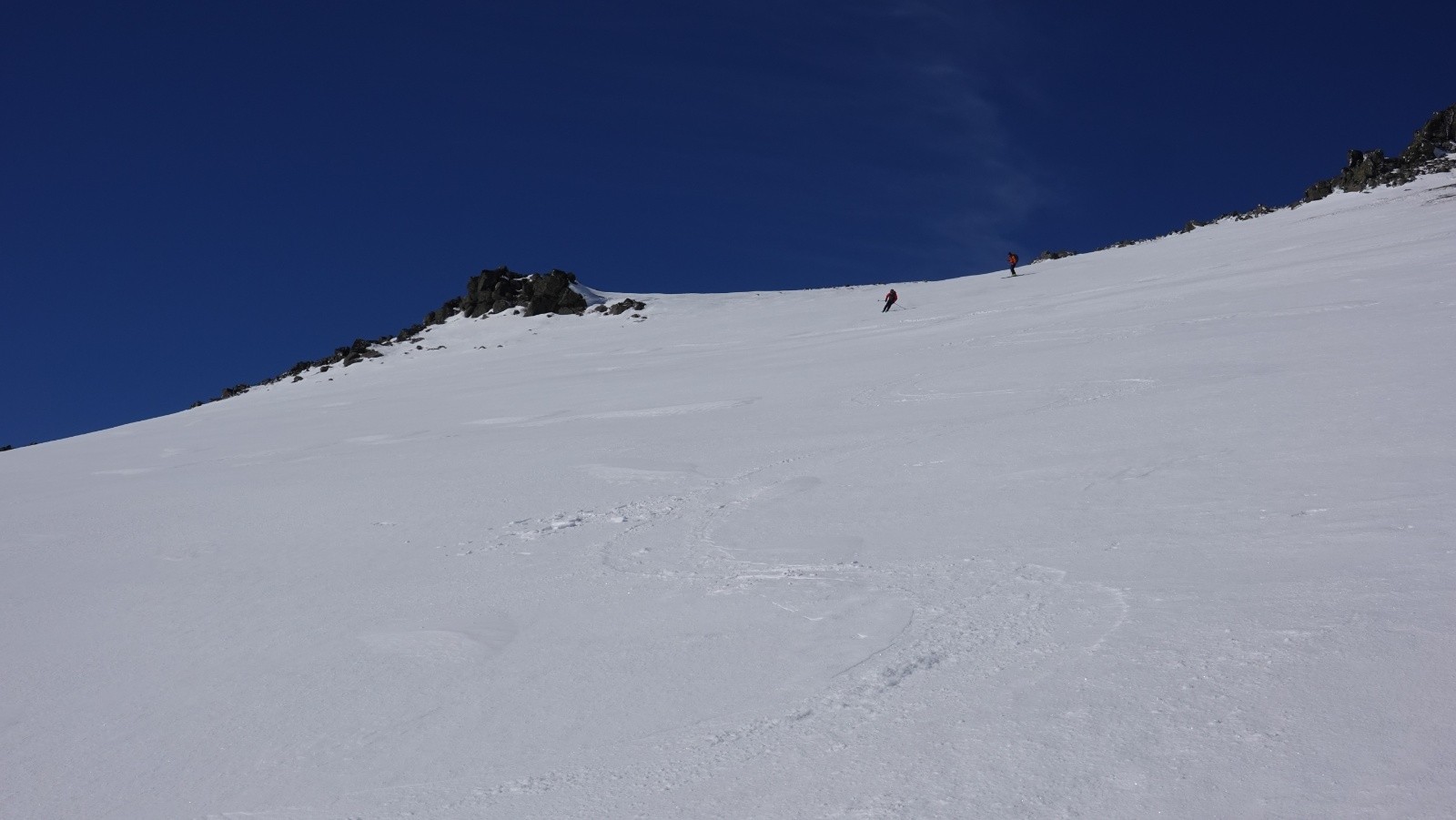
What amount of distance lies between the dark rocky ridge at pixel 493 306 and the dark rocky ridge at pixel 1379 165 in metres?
19.0

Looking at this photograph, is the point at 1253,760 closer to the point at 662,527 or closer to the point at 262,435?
the point at 662,527

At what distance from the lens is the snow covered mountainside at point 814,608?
3.69 metres

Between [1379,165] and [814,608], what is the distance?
43.8 metres

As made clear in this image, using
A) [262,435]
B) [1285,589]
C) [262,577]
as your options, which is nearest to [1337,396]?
[1285,589]

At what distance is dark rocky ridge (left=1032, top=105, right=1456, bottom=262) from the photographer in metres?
37.0

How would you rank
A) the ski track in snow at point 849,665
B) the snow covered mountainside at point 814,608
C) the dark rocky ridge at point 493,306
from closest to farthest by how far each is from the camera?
1. the snow covered mountainside at point 814,608
2. the ski track in snow at point 849,665
3. the dark rocky ridge at point 493,306

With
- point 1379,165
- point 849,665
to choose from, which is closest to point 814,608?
point 849,665

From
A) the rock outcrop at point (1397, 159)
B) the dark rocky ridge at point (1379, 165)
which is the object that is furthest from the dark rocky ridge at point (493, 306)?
the rock outcrop at point (1397, 159)

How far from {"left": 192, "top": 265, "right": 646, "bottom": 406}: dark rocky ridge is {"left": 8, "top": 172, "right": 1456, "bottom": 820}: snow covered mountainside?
75.9ft

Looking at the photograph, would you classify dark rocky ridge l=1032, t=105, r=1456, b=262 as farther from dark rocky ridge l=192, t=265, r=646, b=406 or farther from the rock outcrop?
dark rocky ridge l=192, t=265, r=646, b=406

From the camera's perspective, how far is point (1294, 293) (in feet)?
47.7

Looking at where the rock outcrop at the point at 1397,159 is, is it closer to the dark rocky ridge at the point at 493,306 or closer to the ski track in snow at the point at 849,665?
the dark rocky ridge at the point at 493,306

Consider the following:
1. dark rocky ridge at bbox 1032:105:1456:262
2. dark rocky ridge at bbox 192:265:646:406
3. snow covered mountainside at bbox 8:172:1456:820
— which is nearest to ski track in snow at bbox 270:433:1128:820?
snow covered mountainside at bbox 8:172:1456:820

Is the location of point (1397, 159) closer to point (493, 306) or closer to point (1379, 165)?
point (1379, 165)
